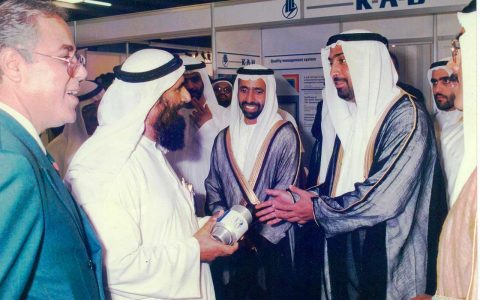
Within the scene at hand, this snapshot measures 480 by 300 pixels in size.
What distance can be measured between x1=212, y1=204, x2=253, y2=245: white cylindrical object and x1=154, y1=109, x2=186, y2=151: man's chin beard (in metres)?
0.57

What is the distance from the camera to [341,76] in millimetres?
3475

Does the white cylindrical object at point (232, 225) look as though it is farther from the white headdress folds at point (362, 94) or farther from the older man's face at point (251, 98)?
the older man's face at point (251, 98)

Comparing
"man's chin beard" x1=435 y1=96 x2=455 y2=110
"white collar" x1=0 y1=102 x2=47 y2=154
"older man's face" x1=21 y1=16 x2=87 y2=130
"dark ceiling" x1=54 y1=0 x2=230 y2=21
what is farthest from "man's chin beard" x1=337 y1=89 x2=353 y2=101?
"dark ceiling" x1=54 y1=0 x2=230 y2=21

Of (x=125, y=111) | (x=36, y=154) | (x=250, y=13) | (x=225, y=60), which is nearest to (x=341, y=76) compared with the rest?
(x=250, y=13)

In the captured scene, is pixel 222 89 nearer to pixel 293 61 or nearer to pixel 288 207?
pixel 293 61

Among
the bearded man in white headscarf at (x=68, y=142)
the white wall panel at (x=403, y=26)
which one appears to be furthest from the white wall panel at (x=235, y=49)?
the bearded man in white headscarf at (x=68, y=142)

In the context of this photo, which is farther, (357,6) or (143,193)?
(357,6)

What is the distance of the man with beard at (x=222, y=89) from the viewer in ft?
17.8

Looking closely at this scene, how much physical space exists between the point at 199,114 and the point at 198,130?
0.67 feet

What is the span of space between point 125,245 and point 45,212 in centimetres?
73

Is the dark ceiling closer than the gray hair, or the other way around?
the gray hair

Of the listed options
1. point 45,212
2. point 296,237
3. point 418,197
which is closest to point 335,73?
point 418,197

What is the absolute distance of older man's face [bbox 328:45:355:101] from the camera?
345cm

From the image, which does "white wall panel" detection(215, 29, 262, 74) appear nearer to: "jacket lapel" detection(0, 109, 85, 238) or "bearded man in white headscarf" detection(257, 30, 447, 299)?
"bearded man in white headscarf" detection(257, 30, 447, 299)
